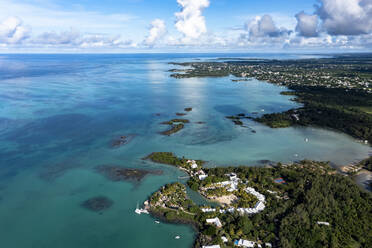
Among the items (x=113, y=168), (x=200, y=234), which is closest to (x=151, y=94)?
(x=113, y=168)

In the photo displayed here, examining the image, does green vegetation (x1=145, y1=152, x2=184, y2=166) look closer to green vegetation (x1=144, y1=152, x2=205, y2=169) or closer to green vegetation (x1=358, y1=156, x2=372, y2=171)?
green vegetation (x1=144, y1=152, x2=205, y2=169)

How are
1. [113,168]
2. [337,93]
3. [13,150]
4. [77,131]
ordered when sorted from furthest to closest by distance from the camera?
[337,93]
[77,131]
[13,150]
[113,168]

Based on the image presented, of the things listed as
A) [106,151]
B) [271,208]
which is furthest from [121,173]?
[271,208]

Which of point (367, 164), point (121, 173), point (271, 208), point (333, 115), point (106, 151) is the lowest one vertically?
point (121, 173)

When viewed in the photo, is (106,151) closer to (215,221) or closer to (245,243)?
(215,221)

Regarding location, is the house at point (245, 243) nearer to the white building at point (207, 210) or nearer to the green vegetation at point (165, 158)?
the white building at point (207, 210)

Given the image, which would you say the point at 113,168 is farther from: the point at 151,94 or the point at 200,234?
the point at 151,94

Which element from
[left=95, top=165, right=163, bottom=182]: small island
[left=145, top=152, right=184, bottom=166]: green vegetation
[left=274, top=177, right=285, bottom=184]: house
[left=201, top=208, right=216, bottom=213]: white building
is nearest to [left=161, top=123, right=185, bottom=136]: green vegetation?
[left=145, top=152, right=184, bottom=166]: green vegetation
